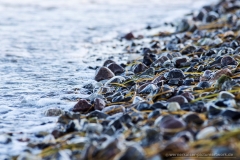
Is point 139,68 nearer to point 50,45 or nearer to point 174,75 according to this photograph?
point 174,75

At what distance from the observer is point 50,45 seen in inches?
224

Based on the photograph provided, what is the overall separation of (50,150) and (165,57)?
6.81ft

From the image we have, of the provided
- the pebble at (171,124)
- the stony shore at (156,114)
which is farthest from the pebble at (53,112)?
the pebble at (171,124)

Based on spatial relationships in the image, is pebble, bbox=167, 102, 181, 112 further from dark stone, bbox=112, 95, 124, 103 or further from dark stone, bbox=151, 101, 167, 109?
dark stone, bbox=112, 95, 124, 103

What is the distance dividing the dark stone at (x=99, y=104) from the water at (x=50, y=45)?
0.77ft

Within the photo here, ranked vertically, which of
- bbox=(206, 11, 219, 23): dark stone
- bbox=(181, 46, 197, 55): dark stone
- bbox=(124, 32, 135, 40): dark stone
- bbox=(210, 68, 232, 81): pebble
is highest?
bbox=(206, 11, 219, 23): dark stone

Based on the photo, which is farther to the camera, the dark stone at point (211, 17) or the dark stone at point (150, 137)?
the dark stone at point (211, 17)

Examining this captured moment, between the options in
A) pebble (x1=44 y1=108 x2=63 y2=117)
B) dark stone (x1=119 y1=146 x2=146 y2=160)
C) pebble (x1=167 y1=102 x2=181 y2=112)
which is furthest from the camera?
pebble (x1=44 y1=108 x2=63 y2=117)

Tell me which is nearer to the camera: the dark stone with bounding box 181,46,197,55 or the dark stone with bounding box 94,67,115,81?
the dark stone with bounding box 94,67,115,81

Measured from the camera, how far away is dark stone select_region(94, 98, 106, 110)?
285cm

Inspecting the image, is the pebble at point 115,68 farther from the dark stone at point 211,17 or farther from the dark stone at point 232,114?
the dark stone at point 211,17

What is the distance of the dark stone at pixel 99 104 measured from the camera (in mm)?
2848

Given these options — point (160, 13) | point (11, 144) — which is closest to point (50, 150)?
point (11, 144)

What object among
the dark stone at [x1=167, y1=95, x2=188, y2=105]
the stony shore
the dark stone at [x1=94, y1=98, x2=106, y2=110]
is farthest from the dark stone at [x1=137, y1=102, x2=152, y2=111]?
the dark stone at [x1=94, y1=98, x2=106, y2=110]
